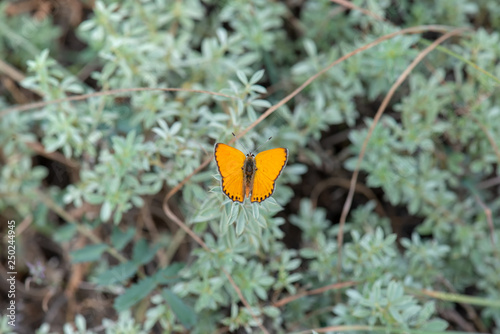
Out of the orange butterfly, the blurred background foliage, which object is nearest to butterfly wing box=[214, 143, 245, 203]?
the orange butterfly

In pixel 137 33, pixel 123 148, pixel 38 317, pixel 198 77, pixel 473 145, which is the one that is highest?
pixel 137 33

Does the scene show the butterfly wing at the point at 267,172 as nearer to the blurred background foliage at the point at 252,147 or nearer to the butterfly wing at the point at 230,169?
the butterfly wing at the point at 230,169

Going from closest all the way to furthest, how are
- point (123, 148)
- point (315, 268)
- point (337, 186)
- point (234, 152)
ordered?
point (234, 152), point (123, 148), point (315, 268), point (337, 186)

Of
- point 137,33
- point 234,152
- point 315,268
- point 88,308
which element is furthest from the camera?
point 88,308

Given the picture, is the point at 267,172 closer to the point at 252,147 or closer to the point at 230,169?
the point at 230,169

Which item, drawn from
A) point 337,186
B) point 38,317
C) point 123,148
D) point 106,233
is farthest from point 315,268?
point 38,317

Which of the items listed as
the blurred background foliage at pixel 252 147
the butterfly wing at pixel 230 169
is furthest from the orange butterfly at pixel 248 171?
the blurred background foliage at pixel 252 147

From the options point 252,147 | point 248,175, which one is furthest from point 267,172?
point 252,147

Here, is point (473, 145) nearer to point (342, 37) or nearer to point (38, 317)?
point (342, 37)
